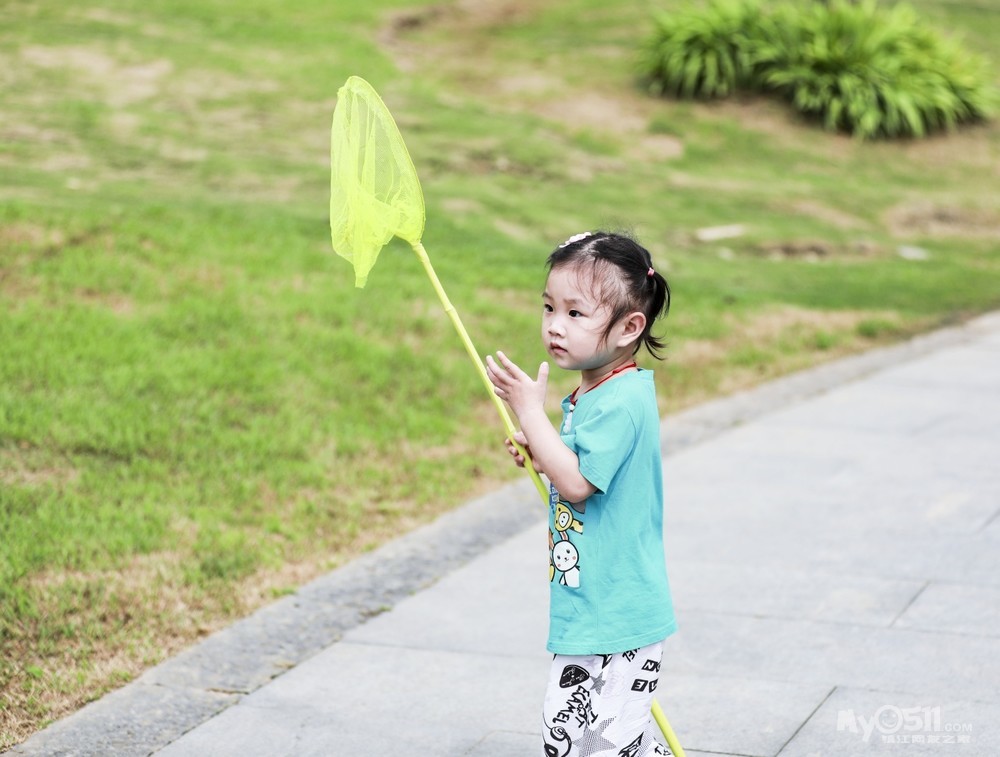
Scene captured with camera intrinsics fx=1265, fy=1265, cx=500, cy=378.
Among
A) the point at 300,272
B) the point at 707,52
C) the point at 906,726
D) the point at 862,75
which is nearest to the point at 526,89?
the point at 707,52

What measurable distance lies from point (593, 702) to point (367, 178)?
125 centimetres

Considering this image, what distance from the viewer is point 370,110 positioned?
286 cm

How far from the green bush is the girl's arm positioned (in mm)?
12947

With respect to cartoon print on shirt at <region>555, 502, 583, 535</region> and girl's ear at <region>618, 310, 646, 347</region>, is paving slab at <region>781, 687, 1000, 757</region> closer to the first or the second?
cartoon print on shirt at <region>555, 502, 583, 535</region>

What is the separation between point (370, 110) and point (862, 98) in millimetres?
13141

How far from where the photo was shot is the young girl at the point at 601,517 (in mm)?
2592

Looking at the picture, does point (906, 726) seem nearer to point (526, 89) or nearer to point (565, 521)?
point (565, 521)

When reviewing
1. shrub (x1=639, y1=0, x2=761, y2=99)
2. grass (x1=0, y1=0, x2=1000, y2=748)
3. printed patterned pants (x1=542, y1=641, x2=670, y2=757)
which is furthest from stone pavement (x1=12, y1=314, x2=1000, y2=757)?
shrub (x1=639, y1=0, x2=761, y2=99)

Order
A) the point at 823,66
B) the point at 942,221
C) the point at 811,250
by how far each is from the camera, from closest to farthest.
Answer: the point at 811,250
the point at 942,221
the point at 823,66

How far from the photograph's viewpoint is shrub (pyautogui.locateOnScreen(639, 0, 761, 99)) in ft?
49.3

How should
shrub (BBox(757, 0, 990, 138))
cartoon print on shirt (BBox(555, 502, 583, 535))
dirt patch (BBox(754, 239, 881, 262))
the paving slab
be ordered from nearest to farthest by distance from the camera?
cartoon print on shirt (BBox(555, 502, 583, 535))
the paving slab
dirt patch (BBox(754, 239, 881, 262))
shrub (BBox(757, 0, 990, 138))

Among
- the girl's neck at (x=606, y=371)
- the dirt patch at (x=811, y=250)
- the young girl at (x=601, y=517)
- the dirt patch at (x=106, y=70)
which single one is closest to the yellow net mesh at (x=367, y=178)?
the young girl at (x=601, y=517)

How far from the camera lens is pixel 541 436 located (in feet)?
8.42

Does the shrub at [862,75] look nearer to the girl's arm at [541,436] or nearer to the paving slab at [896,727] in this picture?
the paving slab at [896,727]
